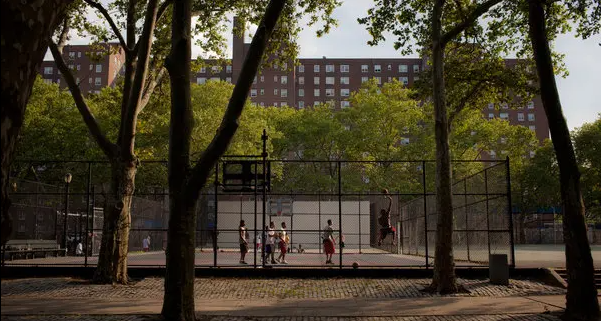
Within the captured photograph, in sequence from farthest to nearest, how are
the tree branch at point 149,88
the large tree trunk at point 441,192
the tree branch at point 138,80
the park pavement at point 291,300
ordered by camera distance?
the tree branch at point 149,88 < the tree branch at point 138,80 < the large tree trunk at point 441,192 < the park pavement at point 291,300

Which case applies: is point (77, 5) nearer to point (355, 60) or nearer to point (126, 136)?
point (126, 136)

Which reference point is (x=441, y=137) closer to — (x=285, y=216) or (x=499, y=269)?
(x=499, y=269)

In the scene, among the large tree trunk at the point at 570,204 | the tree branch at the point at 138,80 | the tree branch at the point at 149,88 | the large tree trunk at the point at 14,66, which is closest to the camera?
the large tree trunk at the point at 14,66

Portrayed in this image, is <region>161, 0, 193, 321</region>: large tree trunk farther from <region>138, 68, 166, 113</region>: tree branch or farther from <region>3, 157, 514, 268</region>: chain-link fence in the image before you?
<region>138, 68, 166, 113</region>: tree branch

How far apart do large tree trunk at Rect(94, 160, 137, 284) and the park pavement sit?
0.45 meters

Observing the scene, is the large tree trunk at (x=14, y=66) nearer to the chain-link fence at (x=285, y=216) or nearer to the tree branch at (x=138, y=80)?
the tree branch at (x=138, y=80)

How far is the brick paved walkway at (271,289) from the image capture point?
42.5 feet

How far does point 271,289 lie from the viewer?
1373 centimetres

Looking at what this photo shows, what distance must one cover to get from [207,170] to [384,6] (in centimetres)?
978

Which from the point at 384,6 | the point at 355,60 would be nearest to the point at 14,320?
the point at 384,6

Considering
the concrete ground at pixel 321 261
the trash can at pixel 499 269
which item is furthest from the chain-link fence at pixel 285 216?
the trash can at pixel 499 269

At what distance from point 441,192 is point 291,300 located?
4719 mm

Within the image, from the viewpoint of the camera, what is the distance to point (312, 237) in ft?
118

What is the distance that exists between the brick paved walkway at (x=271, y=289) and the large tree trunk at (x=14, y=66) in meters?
9.47
